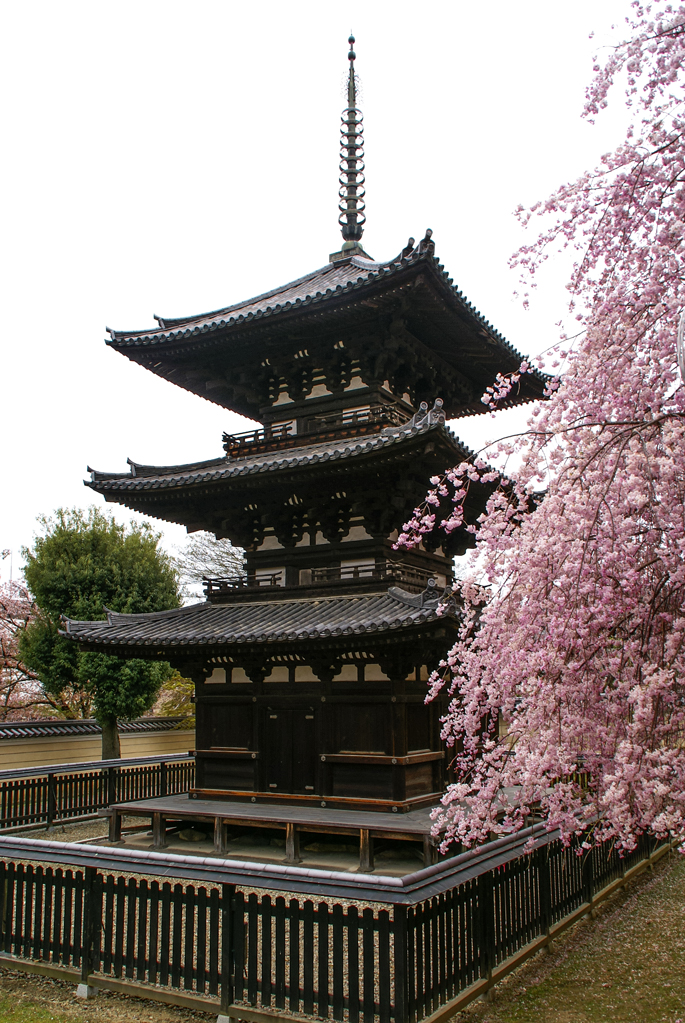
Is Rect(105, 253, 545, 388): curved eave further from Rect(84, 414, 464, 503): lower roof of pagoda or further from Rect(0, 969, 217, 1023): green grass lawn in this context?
Rect(0, 969, 217, 1023): green grass lawn

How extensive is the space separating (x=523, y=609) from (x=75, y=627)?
1071 cm

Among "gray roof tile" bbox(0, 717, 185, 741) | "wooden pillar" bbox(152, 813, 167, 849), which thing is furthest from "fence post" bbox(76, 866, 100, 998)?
"gray roof tile" bbox(0, 717, 185, 741)

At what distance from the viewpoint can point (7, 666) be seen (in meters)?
29.0

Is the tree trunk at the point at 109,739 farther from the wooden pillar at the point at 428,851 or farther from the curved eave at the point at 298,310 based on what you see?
the wooden pillar at the point at 428,851

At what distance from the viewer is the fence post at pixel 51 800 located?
53.2 ft

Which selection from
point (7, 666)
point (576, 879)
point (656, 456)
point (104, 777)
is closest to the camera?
point (656, 456)

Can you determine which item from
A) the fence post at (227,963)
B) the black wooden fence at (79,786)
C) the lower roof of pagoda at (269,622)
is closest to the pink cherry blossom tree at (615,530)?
the fence post at (227,963)

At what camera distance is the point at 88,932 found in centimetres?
719

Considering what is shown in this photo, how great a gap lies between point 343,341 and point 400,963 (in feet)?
33.7

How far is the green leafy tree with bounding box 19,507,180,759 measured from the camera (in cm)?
2081

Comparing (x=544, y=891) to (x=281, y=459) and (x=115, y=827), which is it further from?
(x=115, y=827)

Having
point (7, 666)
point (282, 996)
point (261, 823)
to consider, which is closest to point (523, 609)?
point (282, 996)

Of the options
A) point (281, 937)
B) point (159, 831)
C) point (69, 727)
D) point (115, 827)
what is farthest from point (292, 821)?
point (69, 727)

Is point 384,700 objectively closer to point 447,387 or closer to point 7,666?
point 447,387
